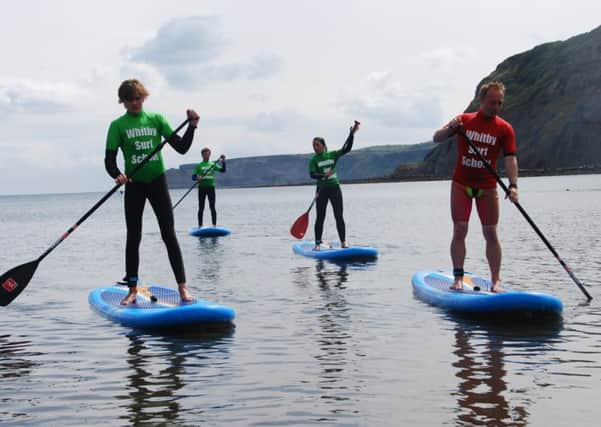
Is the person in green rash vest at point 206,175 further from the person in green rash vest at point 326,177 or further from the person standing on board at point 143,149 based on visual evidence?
the person standing on board at point 143,149

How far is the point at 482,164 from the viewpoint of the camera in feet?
29.2

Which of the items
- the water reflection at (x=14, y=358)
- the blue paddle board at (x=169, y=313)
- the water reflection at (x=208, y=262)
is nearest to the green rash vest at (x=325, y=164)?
the water reflection at (x=208, y=262)

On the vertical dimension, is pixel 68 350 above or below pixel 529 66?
below

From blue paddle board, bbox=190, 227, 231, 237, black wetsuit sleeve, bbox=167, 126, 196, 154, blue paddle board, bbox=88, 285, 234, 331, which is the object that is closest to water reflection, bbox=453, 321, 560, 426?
blue paddle board, bbox=88, 285, 234, 331

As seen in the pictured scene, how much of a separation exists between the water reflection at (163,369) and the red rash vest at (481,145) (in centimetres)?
324

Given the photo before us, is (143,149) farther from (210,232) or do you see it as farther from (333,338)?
(210,232)

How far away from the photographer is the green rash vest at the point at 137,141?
8289 mm

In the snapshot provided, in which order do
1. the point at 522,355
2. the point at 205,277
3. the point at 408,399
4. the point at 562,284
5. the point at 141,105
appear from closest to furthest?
the point at 408,399 → the point at 522,355 → the point at 141,105 → the point at 562,284 → the point at 205,277

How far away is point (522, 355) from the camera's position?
6.76 m

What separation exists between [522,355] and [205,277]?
740cm

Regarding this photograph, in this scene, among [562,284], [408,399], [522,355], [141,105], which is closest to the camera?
[408,399]

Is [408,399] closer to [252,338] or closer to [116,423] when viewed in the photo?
[116,423]

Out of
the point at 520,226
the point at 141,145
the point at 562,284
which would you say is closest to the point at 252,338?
the point at 141,145

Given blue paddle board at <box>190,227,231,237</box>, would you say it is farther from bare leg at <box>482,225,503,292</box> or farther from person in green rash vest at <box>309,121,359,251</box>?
bare leg at <box>482,225,503,292</box>
